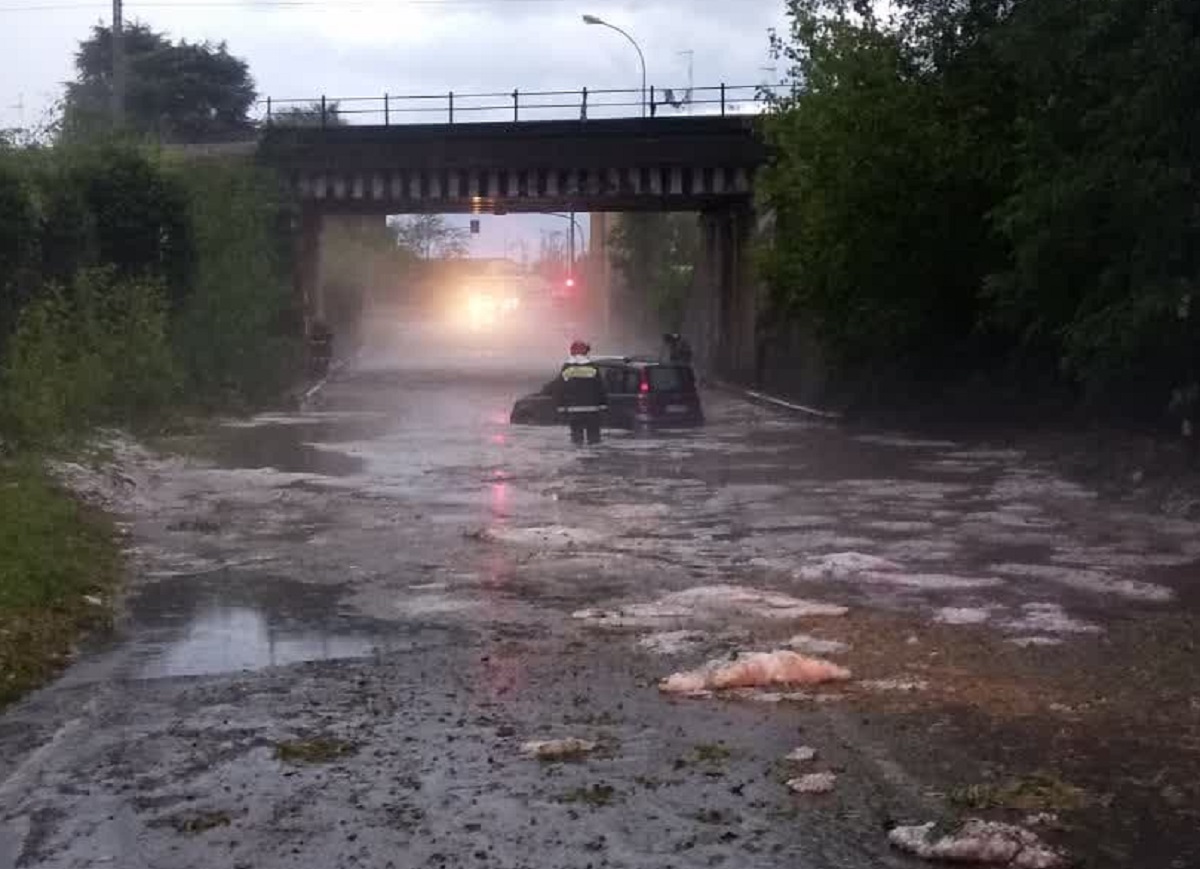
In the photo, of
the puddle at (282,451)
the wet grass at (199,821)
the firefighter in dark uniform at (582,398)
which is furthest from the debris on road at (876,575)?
the firefighter in dark uniform at (582,398)

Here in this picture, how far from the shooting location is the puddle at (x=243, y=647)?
37.8ft

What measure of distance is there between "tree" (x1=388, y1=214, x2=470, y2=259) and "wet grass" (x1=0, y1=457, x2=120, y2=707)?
117814 mm

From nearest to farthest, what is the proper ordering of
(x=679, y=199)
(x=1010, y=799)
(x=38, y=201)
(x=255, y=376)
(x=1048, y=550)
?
(x=1010, y=799) < (x=1048, y=550) < (x=38, y=201) < (x=255, y=376) < (x=679, y=199)

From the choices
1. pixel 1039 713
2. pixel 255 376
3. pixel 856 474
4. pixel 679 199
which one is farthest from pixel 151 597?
pixel 679 199

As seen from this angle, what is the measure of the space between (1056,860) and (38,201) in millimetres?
27258

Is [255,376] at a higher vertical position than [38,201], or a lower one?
lower

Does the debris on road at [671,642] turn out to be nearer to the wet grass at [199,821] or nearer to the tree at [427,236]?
the wet grass at [199,821]

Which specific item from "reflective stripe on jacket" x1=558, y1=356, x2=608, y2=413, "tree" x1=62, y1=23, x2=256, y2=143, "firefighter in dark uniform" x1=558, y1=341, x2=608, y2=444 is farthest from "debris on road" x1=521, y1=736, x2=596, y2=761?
"tree" x1=62, y1=23, x2=256, y2=143

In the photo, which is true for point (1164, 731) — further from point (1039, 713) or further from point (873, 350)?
point (873, 350)

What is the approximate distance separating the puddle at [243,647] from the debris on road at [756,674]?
2301 millimetres

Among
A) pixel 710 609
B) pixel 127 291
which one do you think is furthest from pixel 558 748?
pixel 127 291

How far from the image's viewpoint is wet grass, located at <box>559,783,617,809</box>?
8.07 m

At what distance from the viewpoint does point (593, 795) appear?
26.8 ft

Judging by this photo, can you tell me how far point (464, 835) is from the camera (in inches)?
299
